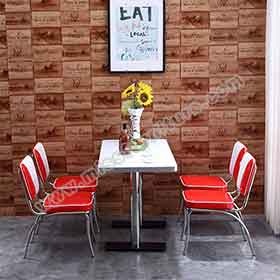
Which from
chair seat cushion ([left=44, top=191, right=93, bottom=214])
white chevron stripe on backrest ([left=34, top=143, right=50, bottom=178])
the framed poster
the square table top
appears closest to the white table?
the square table top

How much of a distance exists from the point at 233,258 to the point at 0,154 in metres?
2.18

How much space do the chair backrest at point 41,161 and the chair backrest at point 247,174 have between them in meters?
1.52

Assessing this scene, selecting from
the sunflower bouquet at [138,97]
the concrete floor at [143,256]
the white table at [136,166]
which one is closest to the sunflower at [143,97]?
the sunflower bouquet at [138,97]

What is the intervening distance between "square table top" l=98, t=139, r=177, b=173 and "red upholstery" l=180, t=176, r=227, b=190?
0.32 m

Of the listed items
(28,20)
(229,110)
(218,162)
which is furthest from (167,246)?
(28,20)

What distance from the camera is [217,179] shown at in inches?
185

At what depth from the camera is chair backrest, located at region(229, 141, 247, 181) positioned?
4434 mm

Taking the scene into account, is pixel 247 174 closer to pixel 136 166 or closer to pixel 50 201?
pixel 136 166

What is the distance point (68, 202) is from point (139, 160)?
596 millimetres

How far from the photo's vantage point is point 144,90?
173 inches

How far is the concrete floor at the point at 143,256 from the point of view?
3850 millimetres

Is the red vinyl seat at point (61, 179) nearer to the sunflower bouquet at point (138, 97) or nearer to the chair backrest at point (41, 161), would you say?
the chair backrest at point (41, 161)

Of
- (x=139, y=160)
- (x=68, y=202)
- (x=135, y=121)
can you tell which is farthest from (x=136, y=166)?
(x=135, y=121)

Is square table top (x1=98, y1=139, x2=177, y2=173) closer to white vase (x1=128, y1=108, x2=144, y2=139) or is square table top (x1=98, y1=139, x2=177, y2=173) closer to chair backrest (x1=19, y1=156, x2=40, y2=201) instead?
white vase (x1=128, y1=108, x2=144, y2=139)
